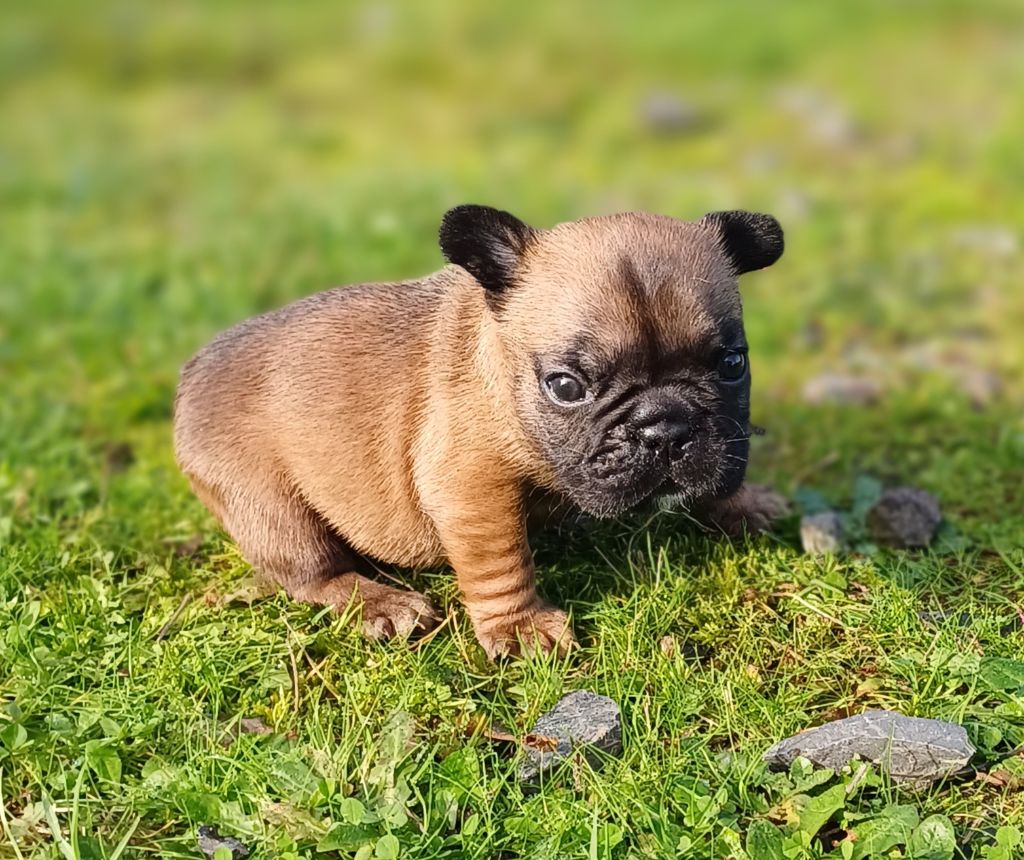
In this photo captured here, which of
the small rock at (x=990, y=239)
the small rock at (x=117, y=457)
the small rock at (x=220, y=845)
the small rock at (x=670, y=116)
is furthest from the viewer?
the small rock at (x=670, y=116)

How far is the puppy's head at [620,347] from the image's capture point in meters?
4.57

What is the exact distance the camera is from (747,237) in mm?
5109

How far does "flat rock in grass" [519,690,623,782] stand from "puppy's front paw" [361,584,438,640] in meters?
0.85

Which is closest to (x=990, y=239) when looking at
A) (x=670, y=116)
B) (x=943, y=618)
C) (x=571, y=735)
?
(x=670, y=116)

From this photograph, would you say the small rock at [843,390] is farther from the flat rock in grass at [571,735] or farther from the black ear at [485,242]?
the flat rock in grass at [571,735]

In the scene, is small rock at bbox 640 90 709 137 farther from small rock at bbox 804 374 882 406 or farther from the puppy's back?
the puppy's back

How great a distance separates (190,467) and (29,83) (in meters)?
13.7

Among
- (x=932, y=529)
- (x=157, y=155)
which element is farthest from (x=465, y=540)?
(x=157, y=155)

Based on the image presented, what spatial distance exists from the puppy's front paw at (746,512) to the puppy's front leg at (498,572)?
3.37 ft

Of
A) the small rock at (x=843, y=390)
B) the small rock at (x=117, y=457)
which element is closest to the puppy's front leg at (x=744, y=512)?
the small rock at (x=843, y=390)

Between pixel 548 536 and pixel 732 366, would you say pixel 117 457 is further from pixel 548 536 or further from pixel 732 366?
pixel 732 366

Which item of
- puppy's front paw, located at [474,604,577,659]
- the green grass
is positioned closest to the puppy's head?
puppy's front paw, located at [474,604,577,659]

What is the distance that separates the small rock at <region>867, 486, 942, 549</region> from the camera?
5934 mm

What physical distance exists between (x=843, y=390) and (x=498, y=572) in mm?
4335
